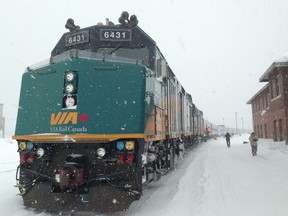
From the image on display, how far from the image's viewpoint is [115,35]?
6367 mm

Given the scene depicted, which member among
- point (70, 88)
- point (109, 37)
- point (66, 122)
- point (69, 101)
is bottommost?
point (66, 122)

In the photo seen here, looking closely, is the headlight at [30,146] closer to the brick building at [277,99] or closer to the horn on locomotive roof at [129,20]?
the horn on locomotive roof at [129,20]

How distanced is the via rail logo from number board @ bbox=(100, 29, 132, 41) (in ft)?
6.37

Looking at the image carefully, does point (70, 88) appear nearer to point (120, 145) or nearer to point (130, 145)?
point (120, 145)

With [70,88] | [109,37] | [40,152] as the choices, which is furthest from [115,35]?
[40,152]

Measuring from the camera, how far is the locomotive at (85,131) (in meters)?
5.07

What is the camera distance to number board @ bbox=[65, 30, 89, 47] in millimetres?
6443

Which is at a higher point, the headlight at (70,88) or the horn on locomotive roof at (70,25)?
the horn on locomotive roof at (70,25)

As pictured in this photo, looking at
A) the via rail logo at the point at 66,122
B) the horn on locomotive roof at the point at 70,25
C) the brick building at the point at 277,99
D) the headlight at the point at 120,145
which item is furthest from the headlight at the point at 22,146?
the brick building at the point at 277,99

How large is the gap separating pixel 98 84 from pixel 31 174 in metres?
2.05

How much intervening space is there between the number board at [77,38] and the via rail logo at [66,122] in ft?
6.27

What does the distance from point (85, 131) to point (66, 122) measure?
14.9 inches

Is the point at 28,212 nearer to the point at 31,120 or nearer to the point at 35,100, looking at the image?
the point at 31,120

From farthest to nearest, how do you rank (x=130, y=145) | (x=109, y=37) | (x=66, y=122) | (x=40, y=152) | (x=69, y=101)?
1. (x=109, y=37)
2. (x=40, y=152)
3. (x=69, y=101)
4. (x=66, y=122)
5. (x=130, y=145)
